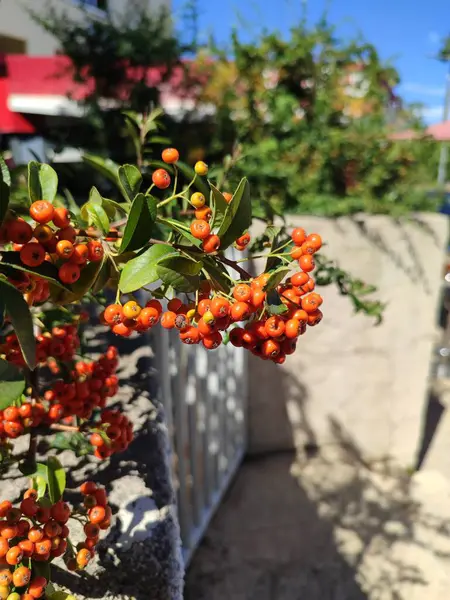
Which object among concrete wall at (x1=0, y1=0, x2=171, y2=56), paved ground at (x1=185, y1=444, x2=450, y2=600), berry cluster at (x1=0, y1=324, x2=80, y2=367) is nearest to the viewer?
berry cluster at (x1=0, y1=324, x2=80, y2=367)

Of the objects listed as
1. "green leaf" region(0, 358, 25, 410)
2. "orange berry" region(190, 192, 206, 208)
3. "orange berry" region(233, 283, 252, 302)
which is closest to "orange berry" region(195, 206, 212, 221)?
"orange berry" region(190, 192, 206, 208)

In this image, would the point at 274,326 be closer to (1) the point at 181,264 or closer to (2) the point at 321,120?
(1) the point at 181,264

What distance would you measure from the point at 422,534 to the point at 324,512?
0.59 m

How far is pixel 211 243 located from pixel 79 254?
171mm

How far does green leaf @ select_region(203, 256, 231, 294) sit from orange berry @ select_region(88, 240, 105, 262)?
0.46ft

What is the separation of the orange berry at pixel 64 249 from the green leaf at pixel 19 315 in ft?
0.24

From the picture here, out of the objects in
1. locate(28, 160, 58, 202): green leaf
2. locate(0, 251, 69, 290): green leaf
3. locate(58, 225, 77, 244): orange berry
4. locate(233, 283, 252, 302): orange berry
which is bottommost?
locate(233, 283, 252, 302): orange berry

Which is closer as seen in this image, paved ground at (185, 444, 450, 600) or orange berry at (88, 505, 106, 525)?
orange berry at (88, 505, 106, 525)

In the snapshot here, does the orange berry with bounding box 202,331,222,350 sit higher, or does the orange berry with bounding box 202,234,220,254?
the orange berry with bounding box 202,234,220,254

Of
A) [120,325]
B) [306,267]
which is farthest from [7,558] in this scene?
[306,267]

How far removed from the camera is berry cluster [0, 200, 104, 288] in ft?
1.97

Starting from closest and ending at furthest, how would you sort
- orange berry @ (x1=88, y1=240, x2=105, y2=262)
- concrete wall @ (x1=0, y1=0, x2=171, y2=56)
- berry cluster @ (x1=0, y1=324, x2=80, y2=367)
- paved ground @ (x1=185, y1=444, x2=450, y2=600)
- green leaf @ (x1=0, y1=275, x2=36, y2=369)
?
green leaf @ (x1=0, y1=275, x2=36, y2=369) < orange berry @ (x1=88, y1=240, x2=105, y2=262) < berry cluster @ (x1=0, y1=324, x2=80, y2=367) < paved ground @ (x1=185, y1=444, x2=450, y2=600) < concrete wall @ (x1=0, y1=0, x2=171, y2=56)

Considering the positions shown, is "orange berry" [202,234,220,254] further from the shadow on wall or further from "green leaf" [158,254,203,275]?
the shadow on wall

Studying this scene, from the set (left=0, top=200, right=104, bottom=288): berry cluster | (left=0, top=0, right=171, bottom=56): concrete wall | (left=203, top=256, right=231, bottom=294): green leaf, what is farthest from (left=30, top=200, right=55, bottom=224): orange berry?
(left=0, top=0, right=171, bottom=56): concrete wall
